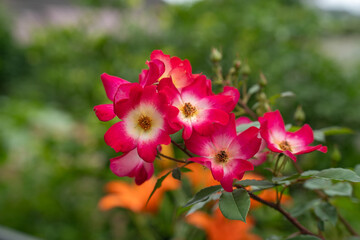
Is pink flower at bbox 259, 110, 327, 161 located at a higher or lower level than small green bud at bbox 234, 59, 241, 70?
lower

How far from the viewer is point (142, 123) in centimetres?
27

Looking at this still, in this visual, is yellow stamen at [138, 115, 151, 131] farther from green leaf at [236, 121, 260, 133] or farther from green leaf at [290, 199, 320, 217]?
green leaf at [290, 199, 320, 217]

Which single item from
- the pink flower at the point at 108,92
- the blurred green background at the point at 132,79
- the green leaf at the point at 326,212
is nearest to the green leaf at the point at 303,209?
the green leaf at the point at 326,212

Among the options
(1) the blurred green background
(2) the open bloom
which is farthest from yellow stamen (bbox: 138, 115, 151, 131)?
(1) the blurred green background

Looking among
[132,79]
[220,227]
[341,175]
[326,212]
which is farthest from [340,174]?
[132,79]

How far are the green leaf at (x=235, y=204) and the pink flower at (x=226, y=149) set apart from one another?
0.01 meters

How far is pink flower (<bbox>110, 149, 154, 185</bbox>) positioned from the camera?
0.97 feet

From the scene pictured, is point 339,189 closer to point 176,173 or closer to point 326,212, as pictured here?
point 326,212

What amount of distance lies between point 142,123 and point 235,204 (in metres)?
0.09

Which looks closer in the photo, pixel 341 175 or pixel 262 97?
pixel 341 175

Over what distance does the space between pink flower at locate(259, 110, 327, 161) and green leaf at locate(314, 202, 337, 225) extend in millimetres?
93

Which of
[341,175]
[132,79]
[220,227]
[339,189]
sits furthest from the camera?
[132,79]

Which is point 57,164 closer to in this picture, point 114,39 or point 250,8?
point 114,39

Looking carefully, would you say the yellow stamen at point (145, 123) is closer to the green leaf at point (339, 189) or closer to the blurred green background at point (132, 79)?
the green leaf at point (339, 189)
